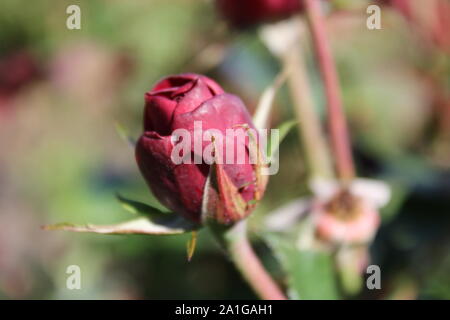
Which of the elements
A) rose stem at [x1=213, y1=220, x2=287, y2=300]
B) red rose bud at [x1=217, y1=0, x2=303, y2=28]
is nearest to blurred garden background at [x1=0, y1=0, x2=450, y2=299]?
red rose bud at [x1=217, y1=0, x2=303, y2=28]

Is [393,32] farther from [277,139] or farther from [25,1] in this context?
[277,139]

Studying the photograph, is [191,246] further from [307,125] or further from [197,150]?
[307,125]

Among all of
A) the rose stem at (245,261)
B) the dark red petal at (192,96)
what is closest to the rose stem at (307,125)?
the rose stem at (245,261)

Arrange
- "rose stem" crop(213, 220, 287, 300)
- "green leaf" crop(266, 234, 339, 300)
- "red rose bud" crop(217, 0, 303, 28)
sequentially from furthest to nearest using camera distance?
"red rose bud" crop(217, 0, 303, 28) → "green leaf" crop(266, 234, 339, 300) → "rose stem" crop(213, 220, 287, 300)

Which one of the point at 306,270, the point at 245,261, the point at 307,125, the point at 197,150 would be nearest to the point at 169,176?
the point at 197,150

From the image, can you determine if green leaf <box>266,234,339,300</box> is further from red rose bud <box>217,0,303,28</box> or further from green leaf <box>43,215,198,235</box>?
red rose bud <box>217,0,303,28</box>

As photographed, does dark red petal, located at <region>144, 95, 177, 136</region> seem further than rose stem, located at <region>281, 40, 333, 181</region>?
No

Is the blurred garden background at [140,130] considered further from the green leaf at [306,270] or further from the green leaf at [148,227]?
the green leaf at [148,227]
